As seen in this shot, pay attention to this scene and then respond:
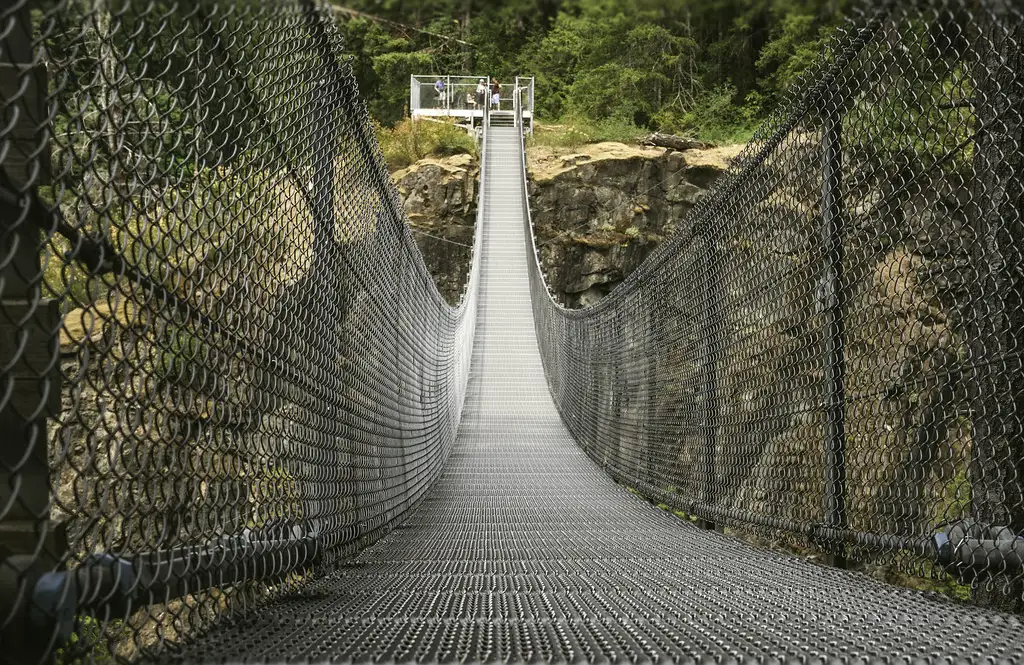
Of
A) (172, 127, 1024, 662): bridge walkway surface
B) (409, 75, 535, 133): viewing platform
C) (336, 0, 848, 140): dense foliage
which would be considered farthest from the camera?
(336, 0, 848, 140): dense foliage

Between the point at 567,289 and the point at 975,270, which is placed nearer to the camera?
the point at 975,270

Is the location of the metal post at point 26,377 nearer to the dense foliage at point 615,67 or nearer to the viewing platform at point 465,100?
the dense foliage at point 615,67

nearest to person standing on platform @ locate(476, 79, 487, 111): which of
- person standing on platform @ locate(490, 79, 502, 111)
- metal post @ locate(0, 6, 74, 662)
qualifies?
person standing on platform @ locate(490, 79, 502, 111)

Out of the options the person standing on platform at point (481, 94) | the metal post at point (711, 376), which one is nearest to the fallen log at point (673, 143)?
the person standing on platform at point (481, 94)

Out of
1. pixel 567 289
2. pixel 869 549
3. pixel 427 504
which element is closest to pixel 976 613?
pixel 869 549

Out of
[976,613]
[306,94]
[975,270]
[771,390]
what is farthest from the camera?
[771,390]

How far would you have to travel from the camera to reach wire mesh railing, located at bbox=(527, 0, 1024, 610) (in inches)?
72.8

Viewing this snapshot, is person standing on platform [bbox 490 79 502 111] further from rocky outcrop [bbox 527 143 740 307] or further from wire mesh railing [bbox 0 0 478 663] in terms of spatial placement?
wire mesh railing [bbox 0 0 478 663]

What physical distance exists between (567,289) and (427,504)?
363 inches

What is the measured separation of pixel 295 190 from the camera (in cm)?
224

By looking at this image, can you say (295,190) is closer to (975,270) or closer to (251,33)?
(251,33)

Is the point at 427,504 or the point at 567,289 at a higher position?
the point at 567,289

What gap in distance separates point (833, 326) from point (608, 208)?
10.9 metres

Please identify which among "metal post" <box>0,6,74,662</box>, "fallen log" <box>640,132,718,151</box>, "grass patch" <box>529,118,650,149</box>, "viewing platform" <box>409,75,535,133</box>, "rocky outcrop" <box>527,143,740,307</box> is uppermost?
"viewing platform" <box>409,75,535,133</box>
